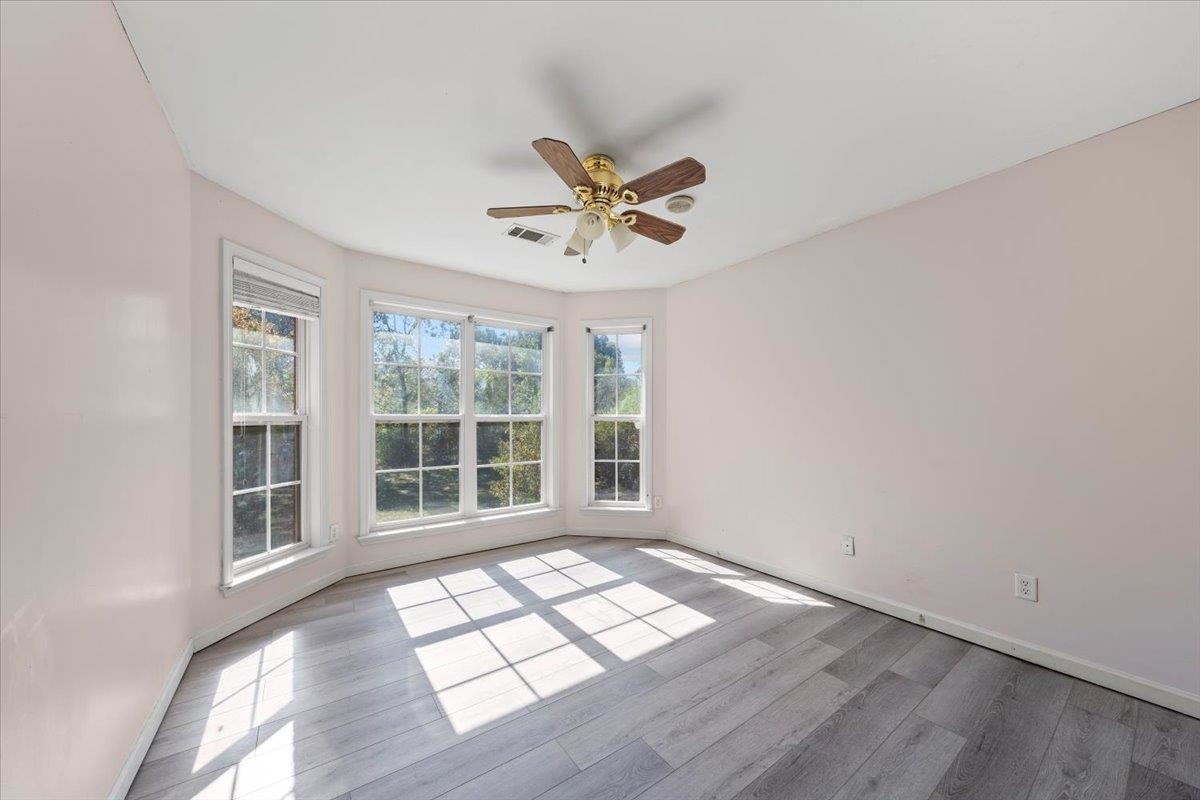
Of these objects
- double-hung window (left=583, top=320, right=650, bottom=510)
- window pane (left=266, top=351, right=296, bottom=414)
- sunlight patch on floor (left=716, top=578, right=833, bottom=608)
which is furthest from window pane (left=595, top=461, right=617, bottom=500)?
window pane (left=266, top=351, right=296, bottom=414)

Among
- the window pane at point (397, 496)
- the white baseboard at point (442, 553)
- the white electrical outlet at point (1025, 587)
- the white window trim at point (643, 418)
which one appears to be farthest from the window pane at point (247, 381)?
the white electrical outlet at point (1025, 587)

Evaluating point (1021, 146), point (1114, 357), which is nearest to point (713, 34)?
point (1021, 146)

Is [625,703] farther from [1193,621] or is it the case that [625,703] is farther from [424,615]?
[1193,621]

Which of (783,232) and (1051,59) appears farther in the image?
(783,232)

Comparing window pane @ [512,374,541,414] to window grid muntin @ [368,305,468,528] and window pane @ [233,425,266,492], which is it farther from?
window pane @ [233,425,266,492]

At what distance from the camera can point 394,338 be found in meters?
3.64

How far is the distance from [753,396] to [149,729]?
372 cm

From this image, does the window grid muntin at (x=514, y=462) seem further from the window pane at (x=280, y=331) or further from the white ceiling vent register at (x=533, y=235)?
the white ceiling vent register at (x=533, y=235)

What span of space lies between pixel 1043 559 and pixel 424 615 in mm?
3337

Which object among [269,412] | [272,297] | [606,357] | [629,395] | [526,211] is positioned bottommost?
[269,412]

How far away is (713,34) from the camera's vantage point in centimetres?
146

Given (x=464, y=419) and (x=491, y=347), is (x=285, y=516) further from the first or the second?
(x=491, y=347)

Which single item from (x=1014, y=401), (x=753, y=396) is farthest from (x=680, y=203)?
(x=1014, y=401)

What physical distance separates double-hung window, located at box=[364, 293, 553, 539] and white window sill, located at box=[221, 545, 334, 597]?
16.8 inches
